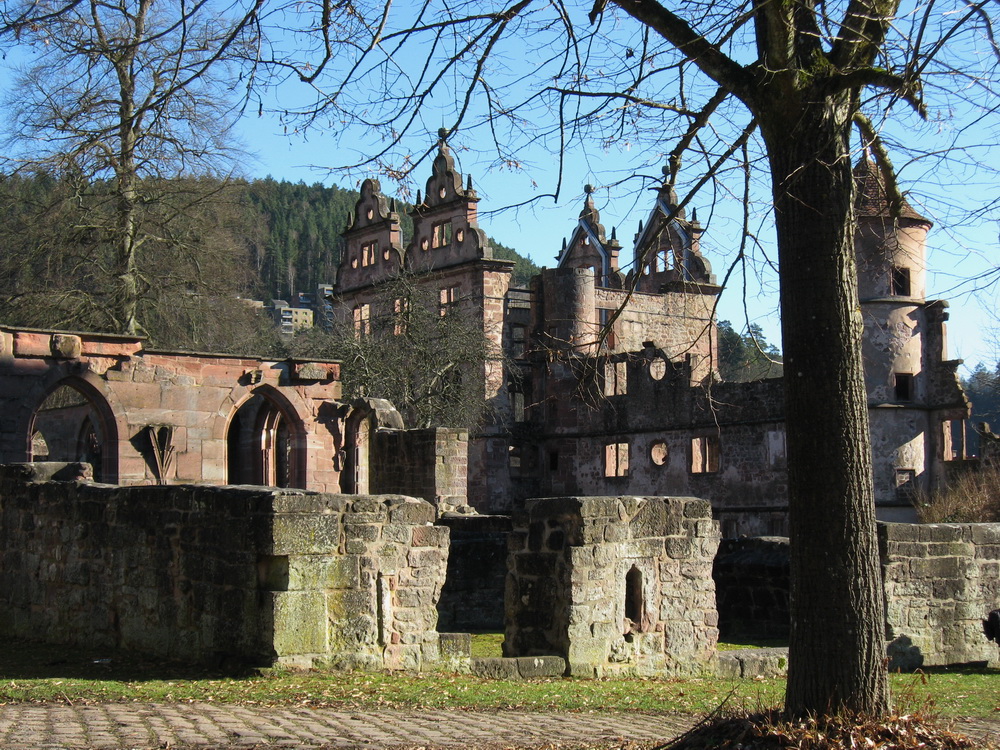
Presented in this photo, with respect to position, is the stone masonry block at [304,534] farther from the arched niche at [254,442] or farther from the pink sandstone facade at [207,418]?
the arched niche at [254,442]

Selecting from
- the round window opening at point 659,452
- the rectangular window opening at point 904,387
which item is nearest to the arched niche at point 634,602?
the rectangular window opening at point 904,387

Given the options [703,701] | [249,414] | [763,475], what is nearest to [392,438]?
[249,414]

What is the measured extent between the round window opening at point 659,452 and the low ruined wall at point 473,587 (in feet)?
71.9

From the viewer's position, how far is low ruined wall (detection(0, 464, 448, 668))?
8.72 metres

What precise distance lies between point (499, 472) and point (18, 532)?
28.8 metres

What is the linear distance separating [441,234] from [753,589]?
97.1 feet

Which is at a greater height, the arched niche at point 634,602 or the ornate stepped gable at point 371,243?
the ornate stepped gable at point 371,243

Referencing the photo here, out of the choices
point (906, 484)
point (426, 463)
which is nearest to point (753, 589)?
point (426, 463)

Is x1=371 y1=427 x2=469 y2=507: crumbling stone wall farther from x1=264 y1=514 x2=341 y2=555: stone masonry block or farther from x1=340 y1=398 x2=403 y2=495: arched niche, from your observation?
x1=264 y1=514 x2=341 y2=555: stone masonry block

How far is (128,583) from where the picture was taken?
10234 millimetres

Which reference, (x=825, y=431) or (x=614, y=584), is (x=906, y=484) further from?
(x=825, y=431)

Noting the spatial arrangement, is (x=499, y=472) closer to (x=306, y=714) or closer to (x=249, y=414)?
(x=249, y=414)

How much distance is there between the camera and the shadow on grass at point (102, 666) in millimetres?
8852

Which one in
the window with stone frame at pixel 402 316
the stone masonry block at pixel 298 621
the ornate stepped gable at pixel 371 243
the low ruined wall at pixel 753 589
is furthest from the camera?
the ornate stepped gable at pixel 371 243
